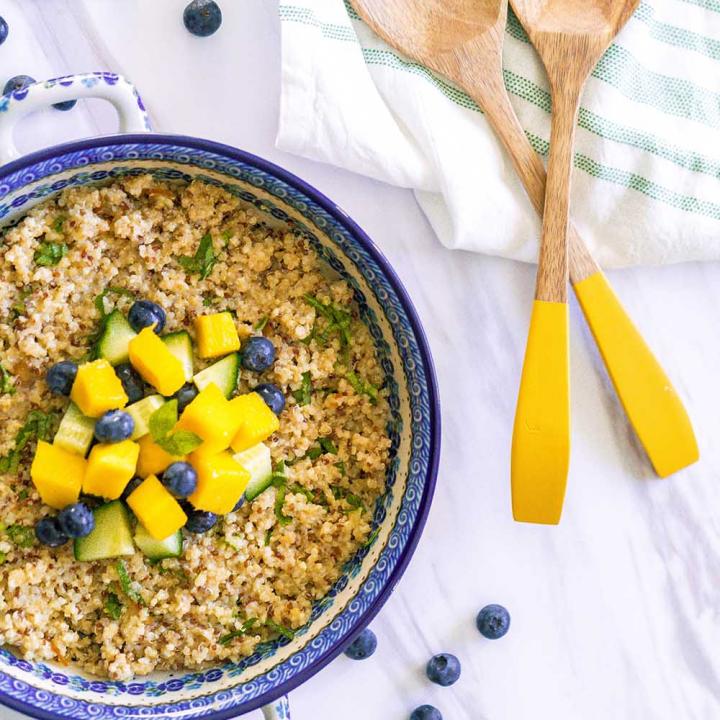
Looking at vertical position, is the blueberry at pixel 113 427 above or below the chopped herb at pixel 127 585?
above

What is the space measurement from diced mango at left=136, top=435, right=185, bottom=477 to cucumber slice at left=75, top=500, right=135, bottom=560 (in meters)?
0.07

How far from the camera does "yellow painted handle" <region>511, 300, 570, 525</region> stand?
166cm

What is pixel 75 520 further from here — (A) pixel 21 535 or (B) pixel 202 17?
(B) pixel 202 17

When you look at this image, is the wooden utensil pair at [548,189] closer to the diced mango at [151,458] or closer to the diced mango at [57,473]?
the diced mango at [151,458]

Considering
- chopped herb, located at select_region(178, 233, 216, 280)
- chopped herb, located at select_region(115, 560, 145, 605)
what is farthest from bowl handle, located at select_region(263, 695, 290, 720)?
chopped herb, located at select_region(178, 233, 216, 280)

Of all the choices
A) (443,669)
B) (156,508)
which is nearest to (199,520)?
(156,508)

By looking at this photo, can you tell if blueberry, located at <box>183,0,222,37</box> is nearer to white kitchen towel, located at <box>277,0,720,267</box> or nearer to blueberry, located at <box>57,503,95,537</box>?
white kitchen towel, located at <box>277,0,720,267</box>

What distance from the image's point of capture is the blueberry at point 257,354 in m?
1.56

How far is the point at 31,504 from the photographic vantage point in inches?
60.6

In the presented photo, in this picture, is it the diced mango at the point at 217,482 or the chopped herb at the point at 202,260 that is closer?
the diced mango at the point at 217,482

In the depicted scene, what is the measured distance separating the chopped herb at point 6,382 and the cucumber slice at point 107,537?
9.2 inches

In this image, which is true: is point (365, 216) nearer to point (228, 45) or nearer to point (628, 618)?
point (228, 45)

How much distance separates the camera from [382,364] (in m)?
1.68

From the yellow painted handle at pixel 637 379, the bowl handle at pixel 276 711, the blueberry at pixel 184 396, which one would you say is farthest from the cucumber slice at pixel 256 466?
the yellow painted handle at pixel 637 379
